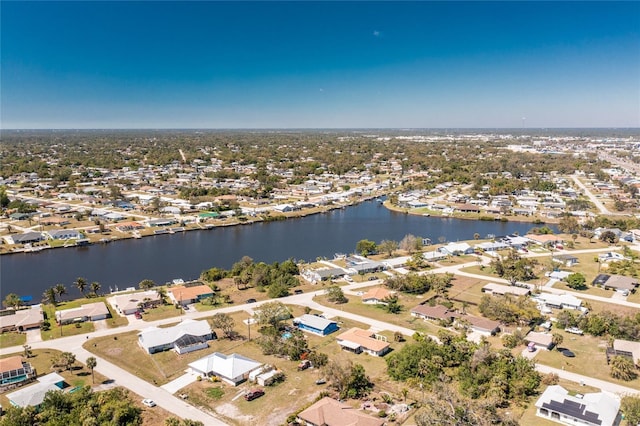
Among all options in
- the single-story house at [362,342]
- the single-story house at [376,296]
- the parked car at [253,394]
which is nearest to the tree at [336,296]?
the single-story house at [376,296]

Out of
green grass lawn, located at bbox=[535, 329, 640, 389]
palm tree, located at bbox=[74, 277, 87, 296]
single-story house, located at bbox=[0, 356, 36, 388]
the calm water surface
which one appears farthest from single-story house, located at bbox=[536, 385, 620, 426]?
palm tree, located at bbox=[74, 277, 87, 296]

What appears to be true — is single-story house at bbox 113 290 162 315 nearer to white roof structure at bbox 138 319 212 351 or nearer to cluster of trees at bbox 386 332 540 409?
white roof structure at bbox 138 319 212 351

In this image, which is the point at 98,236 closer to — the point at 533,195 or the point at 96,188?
the point at 96,188

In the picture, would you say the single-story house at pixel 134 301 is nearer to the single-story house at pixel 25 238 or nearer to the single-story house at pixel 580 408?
the single-story house at pixel 25 238

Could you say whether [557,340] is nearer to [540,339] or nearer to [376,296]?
[540,339]

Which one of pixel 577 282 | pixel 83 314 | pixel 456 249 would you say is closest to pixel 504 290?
pixel 577 282

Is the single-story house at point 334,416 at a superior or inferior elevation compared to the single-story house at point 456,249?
superior
